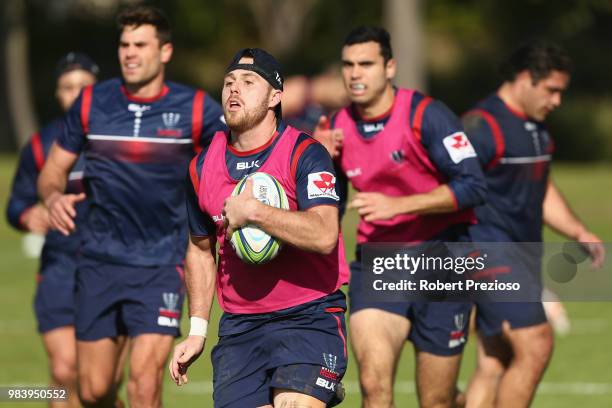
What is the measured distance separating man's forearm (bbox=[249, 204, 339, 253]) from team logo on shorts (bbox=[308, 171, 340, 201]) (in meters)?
0.08

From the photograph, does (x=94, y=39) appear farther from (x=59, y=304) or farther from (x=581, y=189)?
(x=59, y=304)

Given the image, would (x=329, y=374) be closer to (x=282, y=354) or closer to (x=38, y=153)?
(x=282, y=354)

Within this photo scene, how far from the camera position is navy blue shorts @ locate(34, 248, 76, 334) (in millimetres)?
9734

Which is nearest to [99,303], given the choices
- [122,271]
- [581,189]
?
[122,271]

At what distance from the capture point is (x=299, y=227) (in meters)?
6.27

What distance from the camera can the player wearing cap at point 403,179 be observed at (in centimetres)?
816

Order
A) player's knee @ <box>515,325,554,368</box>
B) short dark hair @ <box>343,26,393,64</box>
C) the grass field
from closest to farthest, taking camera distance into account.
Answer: short dark hair @ <box>343,26,393,64</box> → player's knee @ <box>515,325,554,368</box> → the grass field

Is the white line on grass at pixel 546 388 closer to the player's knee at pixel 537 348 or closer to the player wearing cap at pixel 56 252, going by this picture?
the player wearing cap at pixel 56 252

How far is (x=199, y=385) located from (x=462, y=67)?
31544mm

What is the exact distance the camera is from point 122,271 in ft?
28.4

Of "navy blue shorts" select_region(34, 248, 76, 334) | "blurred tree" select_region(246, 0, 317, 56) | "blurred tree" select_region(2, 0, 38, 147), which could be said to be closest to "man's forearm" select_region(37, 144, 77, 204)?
"navy blue shorts" select_region(34, 248, 76, 334)

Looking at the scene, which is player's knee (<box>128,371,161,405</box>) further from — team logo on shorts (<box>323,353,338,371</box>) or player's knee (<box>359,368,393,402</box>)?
team logo on shorts (<box>323,353,338,371</box>)

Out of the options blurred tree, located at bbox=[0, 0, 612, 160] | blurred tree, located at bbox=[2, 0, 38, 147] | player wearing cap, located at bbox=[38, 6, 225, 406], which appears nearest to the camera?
player wearing cap, located at bbox=[38, 6, 225, 406]

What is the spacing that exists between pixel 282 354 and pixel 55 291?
3619 millimetres
